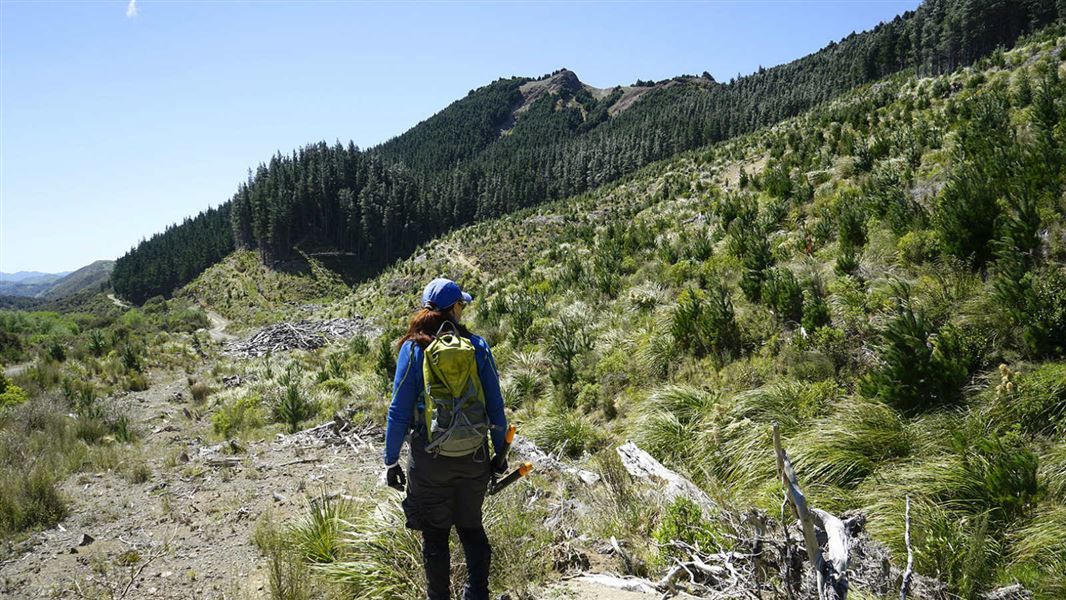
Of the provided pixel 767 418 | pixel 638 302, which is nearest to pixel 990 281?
pixel 767 418

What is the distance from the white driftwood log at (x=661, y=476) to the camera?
4586mm

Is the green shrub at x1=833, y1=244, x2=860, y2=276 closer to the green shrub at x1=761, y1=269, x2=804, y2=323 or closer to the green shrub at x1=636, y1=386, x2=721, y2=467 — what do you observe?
the green shrub at x1=761, y1=269, x2=804, y2=323

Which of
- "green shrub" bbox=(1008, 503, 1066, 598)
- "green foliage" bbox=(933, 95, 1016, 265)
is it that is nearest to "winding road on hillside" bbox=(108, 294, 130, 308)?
"green foliage" bbox=(933, 95, 1016, 265)

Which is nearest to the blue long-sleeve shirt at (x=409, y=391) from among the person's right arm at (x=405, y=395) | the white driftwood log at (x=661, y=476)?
the person's right arm at (x=405, y=395)

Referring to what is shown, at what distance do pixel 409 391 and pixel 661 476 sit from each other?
10.0 feet

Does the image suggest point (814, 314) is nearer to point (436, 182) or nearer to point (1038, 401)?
point (1038, 401)

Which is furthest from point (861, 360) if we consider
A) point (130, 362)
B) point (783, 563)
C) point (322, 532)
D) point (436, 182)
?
point (436, 182)

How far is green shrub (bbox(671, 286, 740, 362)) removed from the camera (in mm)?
7363

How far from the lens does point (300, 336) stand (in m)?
24.5

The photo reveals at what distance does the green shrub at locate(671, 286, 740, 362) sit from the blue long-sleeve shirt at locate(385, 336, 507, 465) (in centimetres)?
468

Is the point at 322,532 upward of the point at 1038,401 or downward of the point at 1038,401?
downward

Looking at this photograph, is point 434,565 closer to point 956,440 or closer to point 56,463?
point 956,440

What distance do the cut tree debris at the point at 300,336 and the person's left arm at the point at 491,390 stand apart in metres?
19.8

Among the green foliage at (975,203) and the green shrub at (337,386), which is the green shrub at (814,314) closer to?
the green foliage at (975,203)
